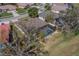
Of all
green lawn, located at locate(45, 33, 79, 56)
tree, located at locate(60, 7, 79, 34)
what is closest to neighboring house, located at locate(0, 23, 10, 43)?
green lawn, located at locate(45, 33, 79, 56)

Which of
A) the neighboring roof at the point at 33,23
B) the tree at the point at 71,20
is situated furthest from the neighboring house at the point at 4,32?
the tree at the point at 71,20

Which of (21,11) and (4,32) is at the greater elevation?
(21,11)

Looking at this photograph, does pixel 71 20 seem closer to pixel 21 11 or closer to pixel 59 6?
pixel 59 6

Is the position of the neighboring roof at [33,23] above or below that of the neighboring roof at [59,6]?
below

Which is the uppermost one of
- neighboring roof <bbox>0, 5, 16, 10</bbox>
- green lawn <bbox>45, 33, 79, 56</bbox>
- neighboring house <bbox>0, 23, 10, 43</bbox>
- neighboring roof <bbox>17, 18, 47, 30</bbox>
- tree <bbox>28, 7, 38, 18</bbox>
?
neighboring roof <bbox>0, 5, 16, 10</bbox>

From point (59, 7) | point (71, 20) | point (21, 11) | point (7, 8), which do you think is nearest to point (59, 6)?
point (59, 7)

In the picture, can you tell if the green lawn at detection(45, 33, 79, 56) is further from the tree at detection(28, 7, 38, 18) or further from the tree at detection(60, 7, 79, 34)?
the tree at detection(28, 7, 38, 18)

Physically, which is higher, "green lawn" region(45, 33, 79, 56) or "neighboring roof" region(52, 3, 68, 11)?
"neighboring roof" region(52, 3, 68, 11)

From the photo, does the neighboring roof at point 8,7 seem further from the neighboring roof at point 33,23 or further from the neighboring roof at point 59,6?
the neighboring roof at point 59,6

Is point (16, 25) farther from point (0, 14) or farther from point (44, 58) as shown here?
point (44, 58)

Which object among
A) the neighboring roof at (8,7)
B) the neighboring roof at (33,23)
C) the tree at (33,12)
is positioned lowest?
the neighboring roof at (33,23)
